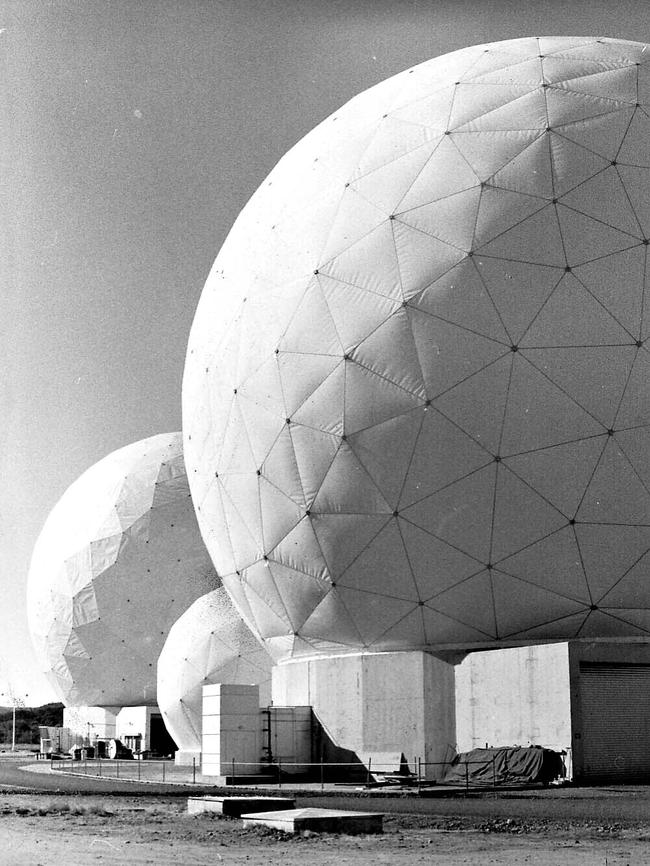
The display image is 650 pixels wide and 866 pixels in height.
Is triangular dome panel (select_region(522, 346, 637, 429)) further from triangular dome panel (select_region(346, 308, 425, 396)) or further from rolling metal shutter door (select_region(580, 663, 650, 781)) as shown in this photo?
rolling metal shutter door (select_region(580, 663, 650, 781))

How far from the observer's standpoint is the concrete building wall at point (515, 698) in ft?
76.8

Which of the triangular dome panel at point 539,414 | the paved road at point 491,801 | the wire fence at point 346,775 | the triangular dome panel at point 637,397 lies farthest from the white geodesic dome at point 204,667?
the triangular dome panel at point 637,397

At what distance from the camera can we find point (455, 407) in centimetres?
2414

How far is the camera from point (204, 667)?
34.0 metres

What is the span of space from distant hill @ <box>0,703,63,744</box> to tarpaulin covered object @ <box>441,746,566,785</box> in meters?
82.4

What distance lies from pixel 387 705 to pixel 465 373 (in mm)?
7915

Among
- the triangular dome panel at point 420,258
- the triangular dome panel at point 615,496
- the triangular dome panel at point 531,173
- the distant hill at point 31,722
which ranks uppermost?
the triangular dome panel at point 531,173

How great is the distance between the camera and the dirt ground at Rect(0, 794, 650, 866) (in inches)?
432

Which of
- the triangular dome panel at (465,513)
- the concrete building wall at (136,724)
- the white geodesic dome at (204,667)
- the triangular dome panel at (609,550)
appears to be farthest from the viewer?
the concrete building wall at (136,724)

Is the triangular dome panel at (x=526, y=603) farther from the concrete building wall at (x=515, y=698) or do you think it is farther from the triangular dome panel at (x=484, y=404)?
the triangular dome panel at (x=484, y=404)

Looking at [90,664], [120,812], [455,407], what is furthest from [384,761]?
[90,664]

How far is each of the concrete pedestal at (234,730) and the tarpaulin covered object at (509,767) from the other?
5.25m

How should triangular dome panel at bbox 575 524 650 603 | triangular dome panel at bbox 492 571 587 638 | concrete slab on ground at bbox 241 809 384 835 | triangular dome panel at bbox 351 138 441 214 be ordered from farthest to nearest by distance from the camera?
triangular dome panel at bbox 351 138 441 214, triangular dome panel at bbox 492 571 587 638, triangular dome panel at bbox 575 524 650 603, concrete slab on ground at bbox 241 809 384 835

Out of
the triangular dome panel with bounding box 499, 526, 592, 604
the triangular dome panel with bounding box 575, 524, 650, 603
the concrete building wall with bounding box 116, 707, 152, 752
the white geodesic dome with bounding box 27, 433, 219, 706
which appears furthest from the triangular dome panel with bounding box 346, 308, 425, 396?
the white geodesic dome with bounding box 27, 433, 219, 706
